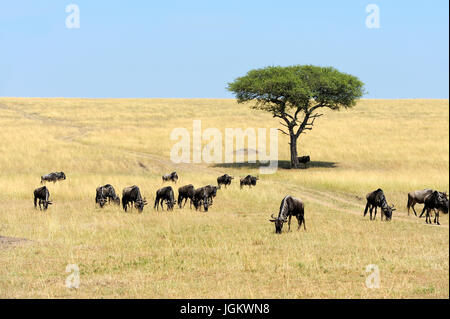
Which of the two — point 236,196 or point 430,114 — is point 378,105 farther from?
point 236,196

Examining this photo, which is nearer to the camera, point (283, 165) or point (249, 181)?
point (249, 181)

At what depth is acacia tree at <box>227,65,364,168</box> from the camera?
5134cm

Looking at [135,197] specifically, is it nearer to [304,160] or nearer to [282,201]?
[282,201]

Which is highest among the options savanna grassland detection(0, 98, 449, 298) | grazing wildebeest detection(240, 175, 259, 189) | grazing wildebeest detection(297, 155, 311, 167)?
grazing wildebeest detection(297, 155, 311, 167)

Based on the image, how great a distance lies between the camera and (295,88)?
166 feet

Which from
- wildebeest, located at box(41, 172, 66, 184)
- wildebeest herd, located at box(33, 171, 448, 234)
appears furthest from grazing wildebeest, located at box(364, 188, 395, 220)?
wildebeest, located at box(41, 172, 66, 184)

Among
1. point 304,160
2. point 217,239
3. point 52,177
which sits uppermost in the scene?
point 304,160

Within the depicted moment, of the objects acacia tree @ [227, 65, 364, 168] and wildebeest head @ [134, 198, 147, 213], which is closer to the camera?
wildebeest head @ [134, 198, 147, 213]

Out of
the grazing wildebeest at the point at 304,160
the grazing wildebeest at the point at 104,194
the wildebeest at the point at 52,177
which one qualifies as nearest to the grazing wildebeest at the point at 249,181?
the grazing wildebeest at the point at 104,194

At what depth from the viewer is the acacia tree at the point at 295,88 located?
51.3 metres

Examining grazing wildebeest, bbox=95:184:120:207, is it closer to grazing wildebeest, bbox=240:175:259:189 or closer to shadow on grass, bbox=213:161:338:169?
grazing wildebeest, bbox=240:175:259:189

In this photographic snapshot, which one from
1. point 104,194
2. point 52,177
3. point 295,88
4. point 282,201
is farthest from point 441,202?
point 295,88

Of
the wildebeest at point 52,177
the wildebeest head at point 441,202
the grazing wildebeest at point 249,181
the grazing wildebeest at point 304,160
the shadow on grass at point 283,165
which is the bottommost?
the wildebeest head at point 441,202

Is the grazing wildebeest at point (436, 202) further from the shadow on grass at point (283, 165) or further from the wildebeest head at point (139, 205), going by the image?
the shadow on grass at point (283, 165)
